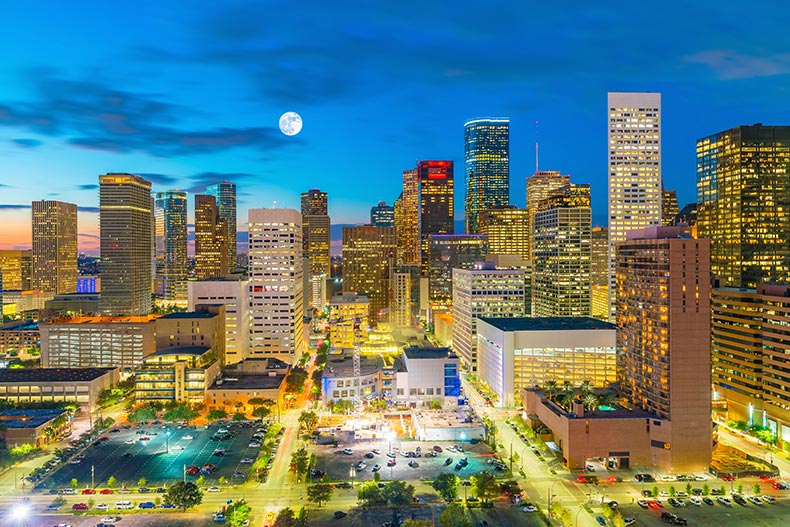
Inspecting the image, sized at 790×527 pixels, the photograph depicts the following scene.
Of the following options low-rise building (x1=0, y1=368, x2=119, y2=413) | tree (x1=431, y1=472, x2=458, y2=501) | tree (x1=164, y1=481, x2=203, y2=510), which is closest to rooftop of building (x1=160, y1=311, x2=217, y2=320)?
low-rise building (x1=0, y1=368, x2=119, y2=413)

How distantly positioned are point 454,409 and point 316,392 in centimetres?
3659

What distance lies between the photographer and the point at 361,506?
7944 cm

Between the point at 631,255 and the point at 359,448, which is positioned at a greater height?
the point at 631,255

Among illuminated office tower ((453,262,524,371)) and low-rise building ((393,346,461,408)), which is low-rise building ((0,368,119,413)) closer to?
low-rise building ((393,346,461,408))

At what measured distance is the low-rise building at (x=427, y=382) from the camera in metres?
133

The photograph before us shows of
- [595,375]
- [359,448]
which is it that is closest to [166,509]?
[359,448]

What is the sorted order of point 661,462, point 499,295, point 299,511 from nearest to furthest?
point 299,511 < point 661,462 < point 499,295

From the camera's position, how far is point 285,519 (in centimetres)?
7156

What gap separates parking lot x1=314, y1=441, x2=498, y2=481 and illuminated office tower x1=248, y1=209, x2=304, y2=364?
234 ft

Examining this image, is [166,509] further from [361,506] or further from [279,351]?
[279,351]

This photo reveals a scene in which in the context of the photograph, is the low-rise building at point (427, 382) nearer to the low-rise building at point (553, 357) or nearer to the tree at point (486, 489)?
the low-rise building at point (553, 357)

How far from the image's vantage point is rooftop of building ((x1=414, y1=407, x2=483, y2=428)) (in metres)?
112

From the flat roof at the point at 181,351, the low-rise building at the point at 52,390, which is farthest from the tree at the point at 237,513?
the low-rise building at the point at 52,390

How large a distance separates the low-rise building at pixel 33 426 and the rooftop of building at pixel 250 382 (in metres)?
30.3
